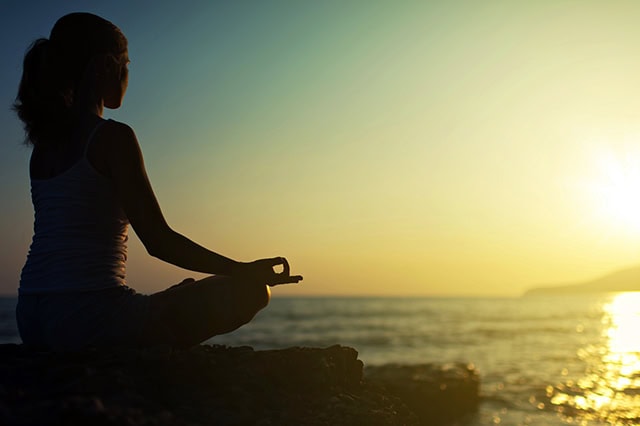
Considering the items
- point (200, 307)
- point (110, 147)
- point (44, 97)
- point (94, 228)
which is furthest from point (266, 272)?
point (44, 97)

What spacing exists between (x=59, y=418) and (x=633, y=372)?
79.8ft

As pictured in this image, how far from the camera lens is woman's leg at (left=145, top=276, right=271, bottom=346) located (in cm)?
353

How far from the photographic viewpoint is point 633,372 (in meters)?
23.0

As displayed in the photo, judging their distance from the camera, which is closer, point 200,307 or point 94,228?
point 94,228

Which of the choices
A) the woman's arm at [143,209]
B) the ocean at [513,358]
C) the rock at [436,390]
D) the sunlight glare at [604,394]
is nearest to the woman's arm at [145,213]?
the woman's arm at [143,209]

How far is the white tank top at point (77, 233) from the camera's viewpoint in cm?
329

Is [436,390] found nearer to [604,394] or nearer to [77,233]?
[604,394]

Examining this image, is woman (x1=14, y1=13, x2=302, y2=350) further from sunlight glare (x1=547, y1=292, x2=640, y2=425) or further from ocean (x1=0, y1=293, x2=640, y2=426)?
sunlight glare (x1=547, y1=292, x2=640, y2=425)

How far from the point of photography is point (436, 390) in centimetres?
1464

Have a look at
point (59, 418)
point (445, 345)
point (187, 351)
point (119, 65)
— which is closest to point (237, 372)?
point (187, 351)

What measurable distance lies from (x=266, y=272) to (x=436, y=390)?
12.0 meters

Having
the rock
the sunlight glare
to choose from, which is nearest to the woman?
the rock

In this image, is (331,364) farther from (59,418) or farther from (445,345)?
(445,345)

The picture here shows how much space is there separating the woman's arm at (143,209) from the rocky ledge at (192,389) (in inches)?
19.8
